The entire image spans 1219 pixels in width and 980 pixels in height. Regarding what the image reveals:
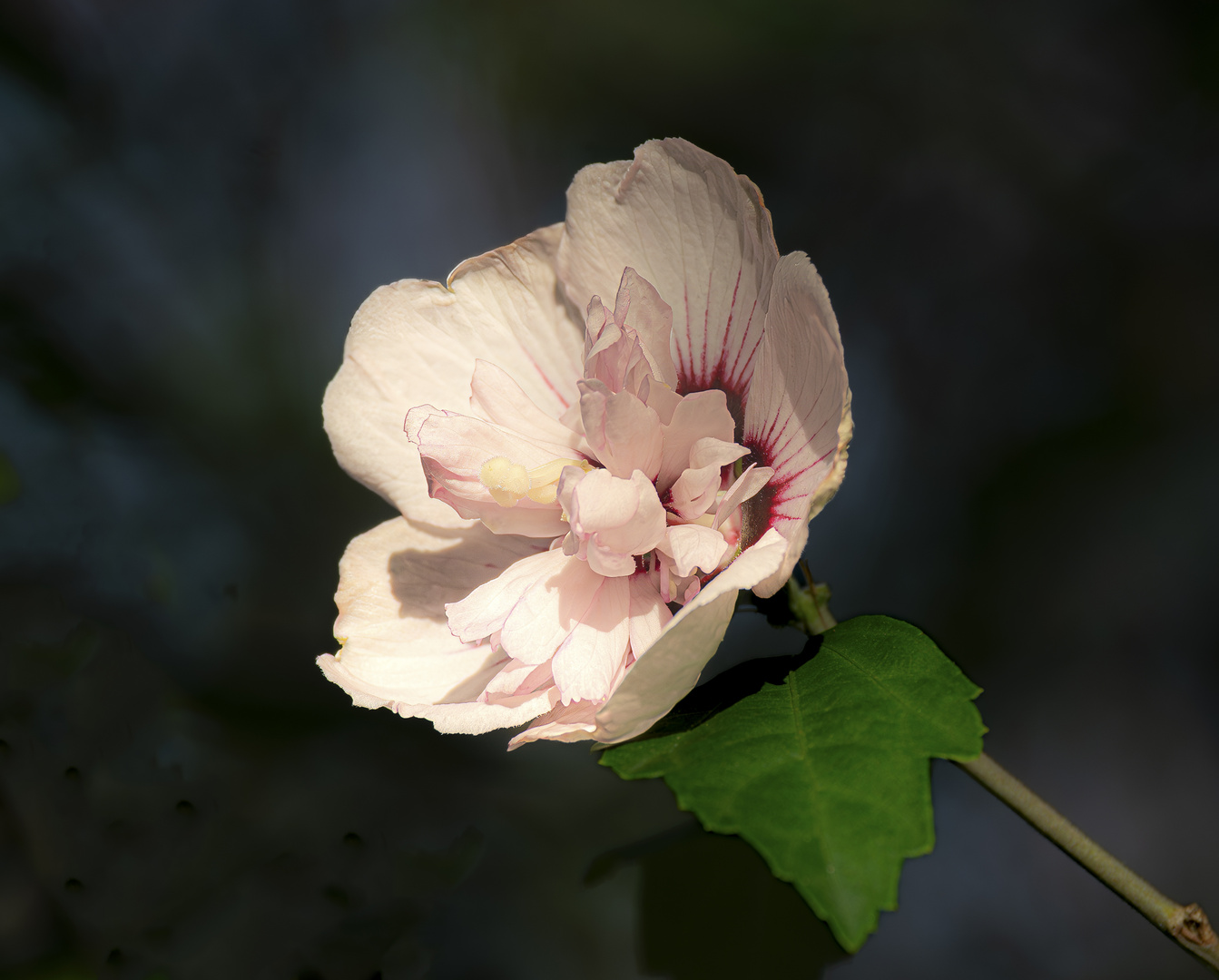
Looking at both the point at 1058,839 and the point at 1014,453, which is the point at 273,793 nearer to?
the point at 1058,839

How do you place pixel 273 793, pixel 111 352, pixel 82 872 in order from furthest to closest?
pixel 111 352, pixel 273 793, pixel 82 872

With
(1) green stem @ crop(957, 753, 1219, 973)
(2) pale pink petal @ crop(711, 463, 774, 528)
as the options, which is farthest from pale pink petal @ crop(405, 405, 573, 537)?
(1) green stem @ crop(957, 753, 1219, 973)

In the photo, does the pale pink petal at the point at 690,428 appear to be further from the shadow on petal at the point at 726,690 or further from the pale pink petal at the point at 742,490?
the shadow on petal at the point at 726,690

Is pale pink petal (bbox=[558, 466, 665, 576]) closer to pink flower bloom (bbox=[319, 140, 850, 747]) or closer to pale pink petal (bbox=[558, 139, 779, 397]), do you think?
pink flower bloom (bbox=[319, 140, 850, 747])

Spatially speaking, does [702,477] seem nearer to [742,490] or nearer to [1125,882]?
[742,490]

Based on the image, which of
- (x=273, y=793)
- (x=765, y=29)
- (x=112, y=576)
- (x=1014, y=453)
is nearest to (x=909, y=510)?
(x=1014, y=453)

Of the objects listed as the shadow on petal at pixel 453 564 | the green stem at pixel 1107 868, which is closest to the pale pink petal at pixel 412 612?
the shadow on petal at pixel 453 564
